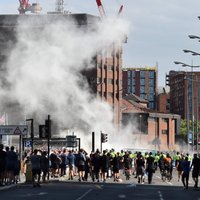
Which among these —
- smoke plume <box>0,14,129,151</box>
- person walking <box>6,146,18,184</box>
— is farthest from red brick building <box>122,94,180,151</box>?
person walking <box>6,146,18,184</box>

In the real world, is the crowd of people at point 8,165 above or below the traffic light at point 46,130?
below

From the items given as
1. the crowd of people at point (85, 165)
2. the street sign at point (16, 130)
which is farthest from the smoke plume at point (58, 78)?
the street sign at point (16, 130)

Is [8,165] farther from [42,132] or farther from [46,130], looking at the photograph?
[42,132]

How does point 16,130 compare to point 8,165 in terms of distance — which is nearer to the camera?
point 8,165

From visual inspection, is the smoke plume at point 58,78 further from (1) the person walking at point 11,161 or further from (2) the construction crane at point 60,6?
(1) the person walking at point 11,161

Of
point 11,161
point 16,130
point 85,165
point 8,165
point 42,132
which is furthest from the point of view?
point 85,165

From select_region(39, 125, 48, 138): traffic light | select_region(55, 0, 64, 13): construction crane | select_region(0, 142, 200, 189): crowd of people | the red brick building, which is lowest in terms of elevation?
select_region(0, 142, 200, 189): crowd of people

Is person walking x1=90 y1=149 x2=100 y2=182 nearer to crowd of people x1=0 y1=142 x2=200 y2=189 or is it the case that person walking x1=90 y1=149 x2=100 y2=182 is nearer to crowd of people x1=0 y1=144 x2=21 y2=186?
crowd of people x1=0 y1=142 x2=200 y2=189

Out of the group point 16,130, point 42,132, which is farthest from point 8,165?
point 42,132

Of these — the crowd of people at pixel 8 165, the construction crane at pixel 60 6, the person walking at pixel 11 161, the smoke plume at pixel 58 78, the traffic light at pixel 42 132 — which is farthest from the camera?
the construction crane at pixel 60 6

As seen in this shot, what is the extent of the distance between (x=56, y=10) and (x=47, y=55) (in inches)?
2713

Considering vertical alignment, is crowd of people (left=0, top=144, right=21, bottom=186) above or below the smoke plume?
below

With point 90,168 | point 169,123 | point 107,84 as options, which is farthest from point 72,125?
point 90,168

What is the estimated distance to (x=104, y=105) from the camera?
143875mm
